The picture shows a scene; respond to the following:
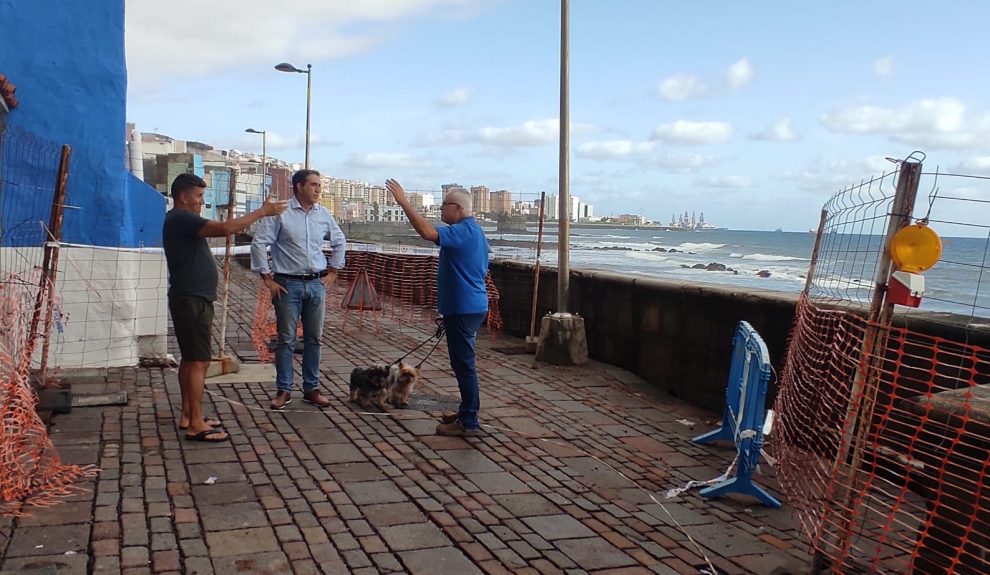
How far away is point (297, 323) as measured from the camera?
651 cm

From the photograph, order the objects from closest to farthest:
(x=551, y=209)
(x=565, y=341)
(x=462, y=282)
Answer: (x=462, y=282) < (x=565, y=341) < (x=551, y=209)

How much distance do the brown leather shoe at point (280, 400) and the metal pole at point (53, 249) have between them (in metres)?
1.80

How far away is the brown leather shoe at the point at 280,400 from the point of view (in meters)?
6.34

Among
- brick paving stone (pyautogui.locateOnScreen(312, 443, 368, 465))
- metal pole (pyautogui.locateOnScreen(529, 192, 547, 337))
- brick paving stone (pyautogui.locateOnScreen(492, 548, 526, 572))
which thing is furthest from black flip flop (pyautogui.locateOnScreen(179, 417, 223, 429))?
metal pole (pyautogui.locateOnScreen(529, 192, 547, 337))

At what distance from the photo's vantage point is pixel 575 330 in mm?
8844

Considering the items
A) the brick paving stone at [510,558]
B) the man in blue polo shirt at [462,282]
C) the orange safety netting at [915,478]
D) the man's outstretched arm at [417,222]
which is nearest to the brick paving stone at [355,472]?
the man in blue polo shirt at [462,282]

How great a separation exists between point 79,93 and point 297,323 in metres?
3.32

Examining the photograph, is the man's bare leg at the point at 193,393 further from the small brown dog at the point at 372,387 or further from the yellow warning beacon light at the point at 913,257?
the yellow warning beacon light at the point at 913,257

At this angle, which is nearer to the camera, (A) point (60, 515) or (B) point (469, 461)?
(A) point (60, 515)

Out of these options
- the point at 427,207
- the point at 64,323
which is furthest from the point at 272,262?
the point at 427,207

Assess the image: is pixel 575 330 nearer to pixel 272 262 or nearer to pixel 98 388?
pixel 272 262

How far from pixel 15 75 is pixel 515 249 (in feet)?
25.0

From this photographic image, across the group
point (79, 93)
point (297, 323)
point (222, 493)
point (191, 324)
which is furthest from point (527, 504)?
point (79, 93)

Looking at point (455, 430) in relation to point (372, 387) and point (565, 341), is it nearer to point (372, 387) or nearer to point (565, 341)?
point (372, 387)
